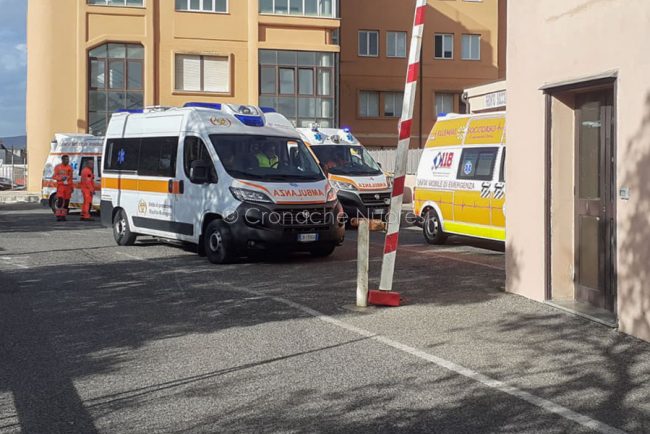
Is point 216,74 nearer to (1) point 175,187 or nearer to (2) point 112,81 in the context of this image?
(2) point 112,81

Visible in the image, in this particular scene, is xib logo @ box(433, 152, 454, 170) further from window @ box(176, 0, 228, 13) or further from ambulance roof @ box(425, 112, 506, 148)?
window @ box(176, 0, 228, 13)

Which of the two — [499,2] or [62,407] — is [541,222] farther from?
[499,2]

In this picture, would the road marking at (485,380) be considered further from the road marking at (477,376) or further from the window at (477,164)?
the window at (477,164)

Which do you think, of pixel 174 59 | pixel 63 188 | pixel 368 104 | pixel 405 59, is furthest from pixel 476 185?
pixel 405 59

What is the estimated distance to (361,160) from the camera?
69.1 ft

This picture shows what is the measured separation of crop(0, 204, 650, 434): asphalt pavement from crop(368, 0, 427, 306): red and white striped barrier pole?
0.28m

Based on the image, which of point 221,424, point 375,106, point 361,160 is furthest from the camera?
point 375,106

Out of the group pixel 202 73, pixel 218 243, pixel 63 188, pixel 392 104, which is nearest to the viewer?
pixel 218 243

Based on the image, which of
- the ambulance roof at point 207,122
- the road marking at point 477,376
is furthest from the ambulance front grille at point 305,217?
the road marking at point 477,376

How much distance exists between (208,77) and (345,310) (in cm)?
3271

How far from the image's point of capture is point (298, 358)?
6.96 m

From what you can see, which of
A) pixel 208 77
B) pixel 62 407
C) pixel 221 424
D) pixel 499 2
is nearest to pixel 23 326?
pixel 62 407

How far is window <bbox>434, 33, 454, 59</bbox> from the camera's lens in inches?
1902

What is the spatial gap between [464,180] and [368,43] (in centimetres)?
3381
